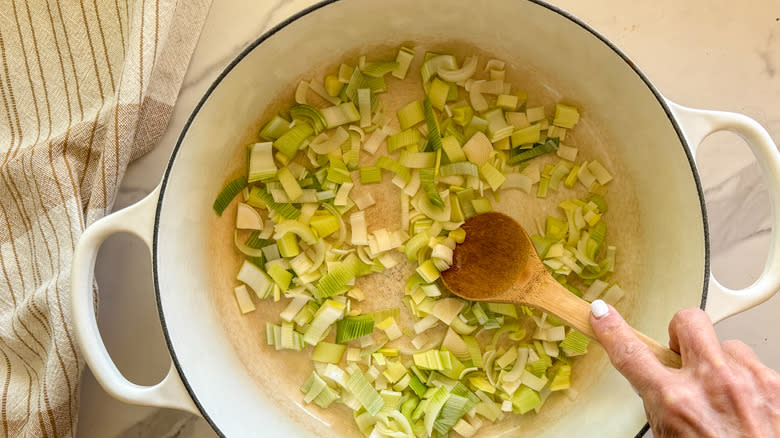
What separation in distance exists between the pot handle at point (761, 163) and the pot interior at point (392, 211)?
4 centimetres

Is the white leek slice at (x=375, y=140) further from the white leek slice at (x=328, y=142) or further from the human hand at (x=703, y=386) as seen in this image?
the human hand at (x=703, y=386)

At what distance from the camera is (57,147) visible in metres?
0.98

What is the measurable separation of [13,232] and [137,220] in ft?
0.88

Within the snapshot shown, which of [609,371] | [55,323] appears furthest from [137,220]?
[609,371]

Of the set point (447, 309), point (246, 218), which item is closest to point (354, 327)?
point (447, 309)

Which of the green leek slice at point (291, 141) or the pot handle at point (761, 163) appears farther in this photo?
the green leek slice at point (291, 141)

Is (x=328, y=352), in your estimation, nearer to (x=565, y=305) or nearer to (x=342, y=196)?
(x=342, y=196)

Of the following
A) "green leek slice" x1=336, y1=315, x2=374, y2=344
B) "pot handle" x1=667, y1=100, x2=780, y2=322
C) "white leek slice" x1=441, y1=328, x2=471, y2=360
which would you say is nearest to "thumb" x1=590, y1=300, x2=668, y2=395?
"pot handle" x1=667, y1=100, x2=780, y2=322

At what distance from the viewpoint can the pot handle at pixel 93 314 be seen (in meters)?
0.86

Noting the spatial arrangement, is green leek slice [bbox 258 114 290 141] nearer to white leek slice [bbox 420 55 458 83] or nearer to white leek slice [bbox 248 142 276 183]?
white leek slice [bbox 248 142 276 183]

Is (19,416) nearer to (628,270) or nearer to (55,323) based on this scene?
(55,323)

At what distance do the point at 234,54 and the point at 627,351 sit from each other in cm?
80

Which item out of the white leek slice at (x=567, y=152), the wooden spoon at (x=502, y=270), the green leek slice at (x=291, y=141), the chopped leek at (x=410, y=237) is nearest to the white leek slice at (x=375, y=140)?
the chopped leek at (x=410, y=237)

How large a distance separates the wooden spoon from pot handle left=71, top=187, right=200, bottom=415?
0.49 metres
